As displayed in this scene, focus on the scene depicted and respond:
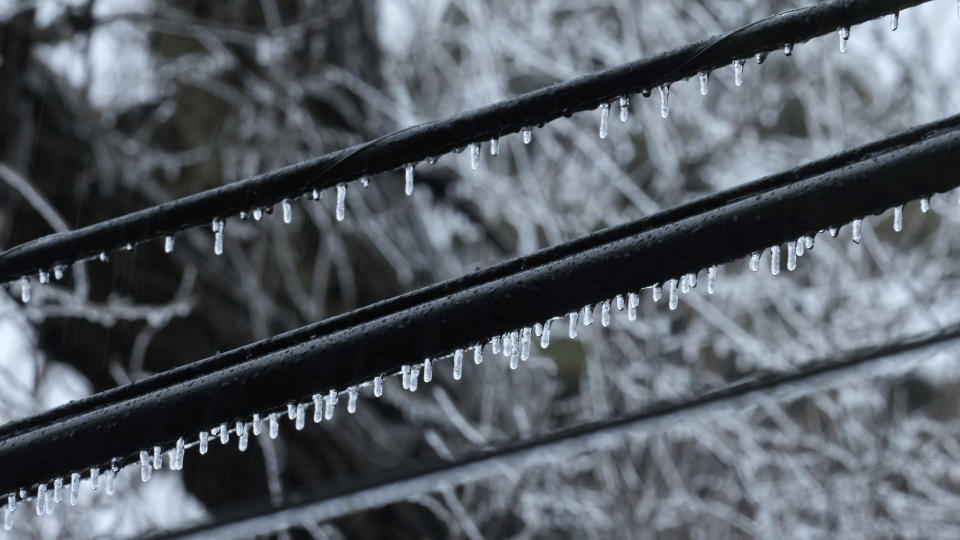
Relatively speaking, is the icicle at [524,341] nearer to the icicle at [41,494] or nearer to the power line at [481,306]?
the power line at [481,306]

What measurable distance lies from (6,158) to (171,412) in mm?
5237

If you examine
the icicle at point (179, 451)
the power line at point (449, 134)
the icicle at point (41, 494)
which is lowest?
the icicle at point (41, 494)

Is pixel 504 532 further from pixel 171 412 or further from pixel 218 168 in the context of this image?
pixel 171 412

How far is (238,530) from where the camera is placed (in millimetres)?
2295

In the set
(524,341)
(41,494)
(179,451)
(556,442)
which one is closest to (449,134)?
(524,341)

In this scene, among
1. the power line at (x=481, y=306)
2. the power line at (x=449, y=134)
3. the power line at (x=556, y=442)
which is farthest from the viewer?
the power line at (x=556, y=442)

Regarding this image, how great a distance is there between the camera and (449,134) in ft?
4.53

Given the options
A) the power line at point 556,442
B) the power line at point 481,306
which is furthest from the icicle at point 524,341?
the power line at point 556,442

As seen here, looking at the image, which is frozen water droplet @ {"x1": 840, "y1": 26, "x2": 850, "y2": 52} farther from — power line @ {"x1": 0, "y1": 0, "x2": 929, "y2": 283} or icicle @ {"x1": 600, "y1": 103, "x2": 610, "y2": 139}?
icicle @ {"x1": 600, "y1": 103, "x2": 610, "y2": 139}

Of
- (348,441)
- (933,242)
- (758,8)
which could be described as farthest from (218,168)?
(933,242)

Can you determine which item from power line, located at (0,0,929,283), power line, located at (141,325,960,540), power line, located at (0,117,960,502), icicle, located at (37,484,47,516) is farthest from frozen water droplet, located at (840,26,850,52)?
icicle, located at (37,484,47,516)

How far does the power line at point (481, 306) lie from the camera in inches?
46.6

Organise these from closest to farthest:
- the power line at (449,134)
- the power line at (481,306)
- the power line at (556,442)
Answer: the power line at (481,306) < the power line at (449,134) < the power line at (556,442)

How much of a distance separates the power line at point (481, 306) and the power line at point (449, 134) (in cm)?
18
